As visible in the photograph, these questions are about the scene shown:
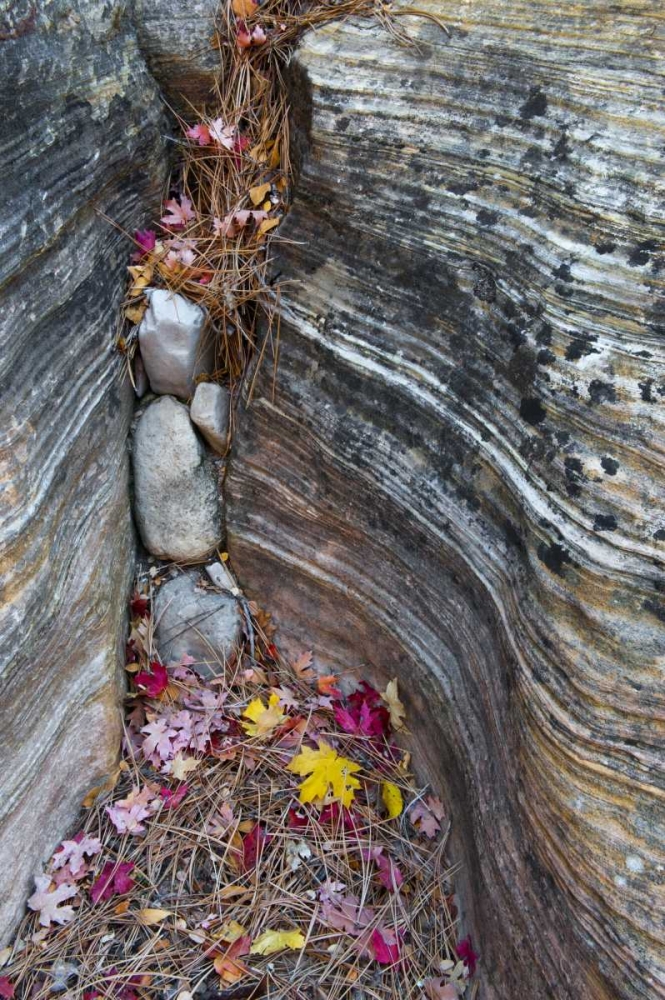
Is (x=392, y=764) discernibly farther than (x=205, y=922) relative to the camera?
Yes

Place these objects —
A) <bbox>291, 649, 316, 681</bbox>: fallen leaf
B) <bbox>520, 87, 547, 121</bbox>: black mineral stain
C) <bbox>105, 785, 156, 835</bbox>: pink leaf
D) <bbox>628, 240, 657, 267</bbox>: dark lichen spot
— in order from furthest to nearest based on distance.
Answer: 1. <bbox>291, 649, 316, 681</bbox>: fallen leaf
2. <bbox>105, 785, 156, 835</bbox>: pink leaf
3. <bbox>520, 87, 547, 121</bbox>: black mineral stain
4. <bbox>628, 240, 657, 267</bbox>: dark lichen spot

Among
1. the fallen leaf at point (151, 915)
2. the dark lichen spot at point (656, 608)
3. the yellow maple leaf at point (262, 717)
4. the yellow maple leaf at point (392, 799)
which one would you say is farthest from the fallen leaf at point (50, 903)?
the dark lichen spot at point (656, 608)

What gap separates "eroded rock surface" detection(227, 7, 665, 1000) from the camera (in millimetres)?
1795

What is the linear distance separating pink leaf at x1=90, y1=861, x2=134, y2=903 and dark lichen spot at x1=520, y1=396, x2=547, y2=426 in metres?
1.98

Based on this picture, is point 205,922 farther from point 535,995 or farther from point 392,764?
point 535,995

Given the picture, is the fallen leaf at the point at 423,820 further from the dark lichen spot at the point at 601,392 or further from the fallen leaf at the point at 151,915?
the dark lichen spot at the point at 601,392

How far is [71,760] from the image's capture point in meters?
2.57

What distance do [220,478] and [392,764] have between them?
4.28ft

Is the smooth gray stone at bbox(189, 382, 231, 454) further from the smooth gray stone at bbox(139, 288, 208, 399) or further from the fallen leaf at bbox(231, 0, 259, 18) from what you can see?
the fallen leaf at bbox(231, 0, 259, 18)

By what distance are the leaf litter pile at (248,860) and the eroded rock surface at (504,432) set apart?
201 millimetres

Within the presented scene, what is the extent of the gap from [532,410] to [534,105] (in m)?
0.88

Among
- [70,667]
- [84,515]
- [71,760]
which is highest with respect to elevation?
[84,515]

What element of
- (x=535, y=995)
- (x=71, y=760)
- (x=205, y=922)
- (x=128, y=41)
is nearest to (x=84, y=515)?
(x=71, y=760)

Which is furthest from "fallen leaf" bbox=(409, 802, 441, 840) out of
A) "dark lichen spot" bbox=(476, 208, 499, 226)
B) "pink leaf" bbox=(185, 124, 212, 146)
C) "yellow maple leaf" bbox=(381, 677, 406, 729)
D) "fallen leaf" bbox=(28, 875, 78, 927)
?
"pink leaf" bbox=(185, 124, 212, 146)
